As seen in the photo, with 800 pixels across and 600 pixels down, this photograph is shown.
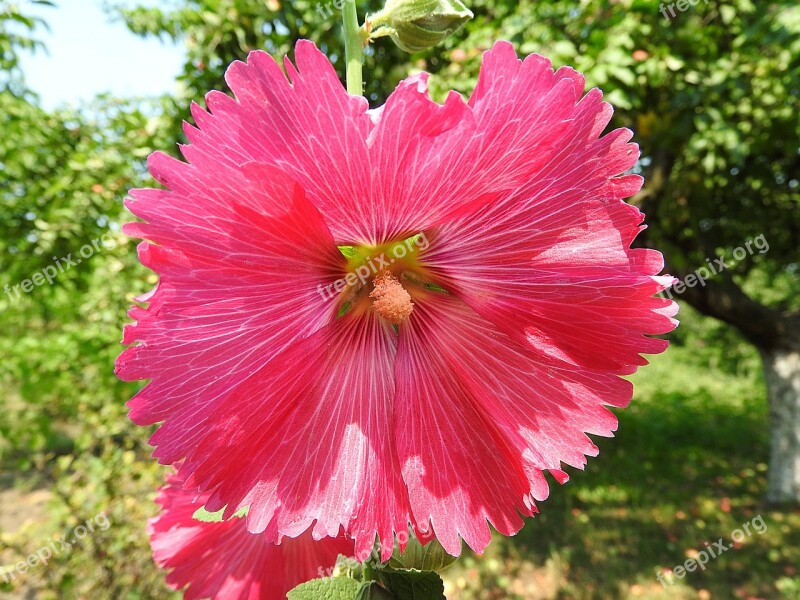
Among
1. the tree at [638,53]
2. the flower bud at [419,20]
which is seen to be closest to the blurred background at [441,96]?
the tree at [638,53]

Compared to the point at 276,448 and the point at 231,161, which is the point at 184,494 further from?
the point at 231,161

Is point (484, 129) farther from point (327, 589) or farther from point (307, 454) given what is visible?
point (327, 589)

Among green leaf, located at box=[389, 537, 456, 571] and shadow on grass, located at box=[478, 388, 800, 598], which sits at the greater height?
green leaf, located at box=[389, 537, 456, 571]

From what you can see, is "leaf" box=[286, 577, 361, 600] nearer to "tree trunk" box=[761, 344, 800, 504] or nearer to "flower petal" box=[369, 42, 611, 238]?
"flower petal" box=[369, 42, 611, 238]

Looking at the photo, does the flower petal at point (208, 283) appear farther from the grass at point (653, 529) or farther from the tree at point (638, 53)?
the grass at point (653, 529)

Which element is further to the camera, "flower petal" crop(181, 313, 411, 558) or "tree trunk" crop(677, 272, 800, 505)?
"tree trunk" crop(677, 272, 800, 505)

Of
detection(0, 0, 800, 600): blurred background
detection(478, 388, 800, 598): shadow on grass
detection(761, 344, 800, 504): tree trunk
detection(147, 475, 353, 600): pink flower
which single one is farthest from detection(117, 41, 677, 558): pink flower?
detection(761, 344, 800, 504): tree trunk

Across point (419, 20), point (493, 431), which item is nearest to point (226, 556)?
point (493, 431)
